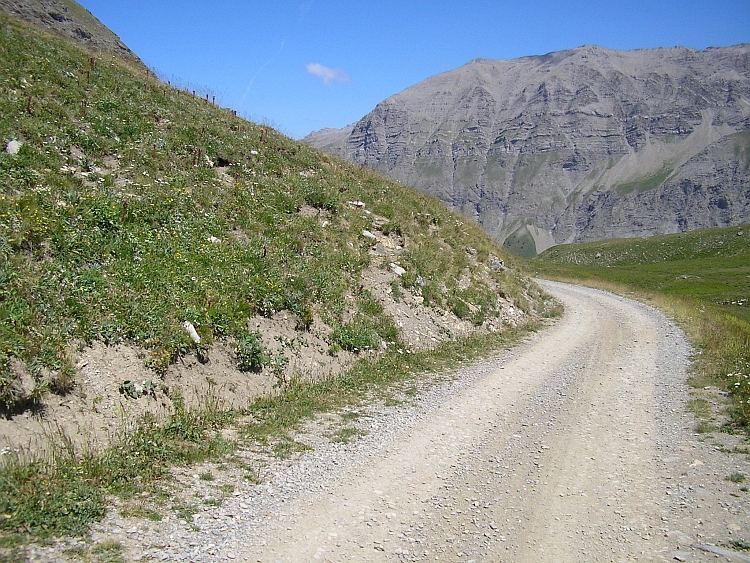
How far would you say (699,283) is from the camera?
67.9m

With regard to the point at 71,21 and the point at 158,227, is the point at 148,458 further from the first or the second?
the point at 71,21

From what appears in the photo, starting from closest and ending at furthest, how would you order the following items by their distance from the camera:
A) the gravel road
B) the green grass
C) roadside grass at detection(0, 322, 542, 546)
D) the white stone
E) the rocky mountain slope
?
roadside grass at detection(0, 322, 542, 546)
the gravel road
the rocky mountain slope
the green grass
the white stone

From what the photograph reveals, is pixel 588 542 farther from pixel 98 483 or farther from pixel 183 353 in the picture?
pixel 183 353

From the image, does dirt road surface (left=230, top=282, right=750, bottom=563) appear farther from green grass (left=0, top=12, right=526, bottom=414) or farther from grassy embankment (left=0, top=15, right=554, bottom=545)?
green grass (left=0, top=12, right=526, bottom=414)

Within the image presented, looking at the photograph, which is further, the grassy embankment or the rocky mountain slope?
the rocky mountain slope

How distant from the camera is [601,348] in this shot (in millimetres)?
20641

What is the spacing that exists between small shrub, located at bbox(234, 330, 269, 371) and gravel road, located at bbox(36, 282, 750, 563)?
3100 millimetres

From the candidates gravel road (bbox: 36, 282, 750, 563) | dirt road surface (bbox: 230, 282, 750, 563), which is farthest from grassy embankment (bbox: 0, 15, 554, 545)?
dirt road surface (bbox: 230, 282, 750, 563)

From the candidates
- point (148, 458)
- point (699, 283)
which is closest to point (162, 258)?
point (148, 458)

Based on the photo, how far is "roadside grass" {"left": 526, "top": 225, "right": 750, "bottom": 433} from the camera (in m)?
16.1

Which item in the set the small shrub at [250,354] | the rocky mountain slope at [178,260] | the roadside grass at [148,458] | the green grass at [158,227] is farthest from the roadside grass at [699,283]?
the small shrub at [250,354]

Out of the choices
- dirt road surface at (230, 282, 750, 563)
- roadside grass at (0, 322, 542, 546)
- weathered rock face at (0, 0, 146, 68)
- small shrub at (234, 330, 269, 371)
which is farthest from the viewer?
weathered rock face at (0, 0, 146, 68)

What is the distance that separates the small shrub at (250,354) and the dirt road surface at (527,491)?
3937 millimetres

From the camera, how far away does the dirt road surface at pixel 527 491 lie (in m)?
6.84
